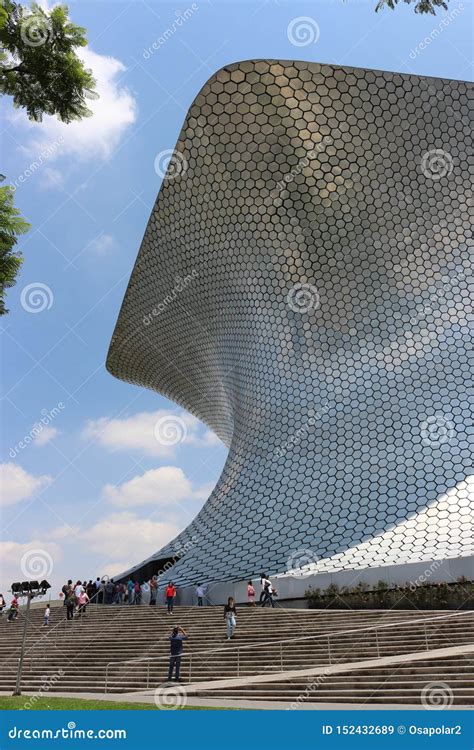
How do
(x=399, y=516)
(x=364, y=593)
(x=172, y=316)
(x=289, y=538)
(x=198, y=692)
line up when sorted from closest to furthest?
(x=198, y=692) < (x=364, y=593) < (x=399, y=516) < (x=289, y=538) < (x=172, y=316)

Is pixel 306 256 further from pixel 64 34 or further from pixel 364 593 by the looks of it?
pixel 64 34

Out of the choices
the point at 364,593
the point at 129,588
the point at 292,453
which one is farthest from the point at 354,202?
the point at 129,588

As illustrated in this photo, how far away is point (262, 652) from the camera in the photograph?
9562 millimetres

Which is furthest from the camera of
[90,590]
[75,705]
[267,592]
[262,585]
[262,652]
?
[90,590]

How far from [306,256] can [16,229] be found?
13762 mm

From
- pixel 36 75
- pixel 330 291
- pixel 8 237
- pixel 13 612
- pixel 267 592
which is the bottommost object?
pixel 13 612

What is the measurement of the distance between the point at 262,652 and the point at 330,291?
12.6 m

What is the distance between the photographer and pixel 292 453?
1938cm

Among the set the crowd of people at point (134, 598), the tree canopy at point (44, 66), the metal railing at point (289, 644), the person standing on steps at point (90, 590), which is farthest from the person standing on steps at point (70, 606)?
the tree canopy at point (44, 66)

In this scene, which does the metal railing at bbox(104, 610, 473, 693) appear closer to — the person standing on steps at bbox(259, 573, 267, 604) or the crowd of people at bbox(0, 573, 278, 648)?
the crowd of people at bbox(0, 573, 278, 648)

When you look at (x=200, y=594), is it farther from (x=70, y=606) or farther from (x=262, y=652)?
(x=262, y=652)

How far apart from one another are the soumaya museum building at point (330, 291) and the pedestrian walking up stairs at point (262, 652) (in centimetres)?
409

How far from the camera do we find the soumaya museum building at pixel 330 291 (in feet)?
55.7

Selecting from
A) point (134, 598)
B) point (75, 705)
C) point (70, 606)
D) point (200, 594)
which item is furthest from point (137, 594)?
point (75, 705)
